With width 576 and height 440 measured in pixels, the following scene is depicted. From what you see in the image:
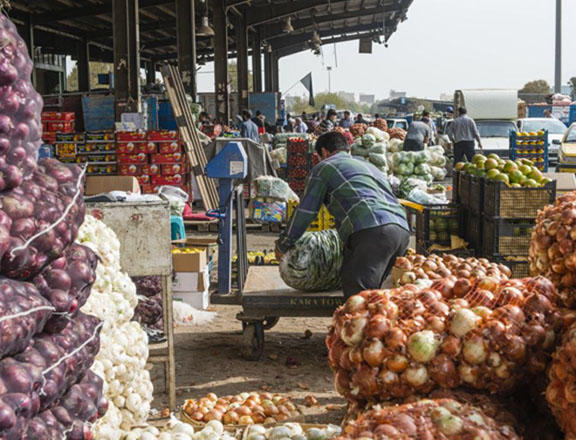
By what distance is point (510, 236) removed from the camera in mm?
6660

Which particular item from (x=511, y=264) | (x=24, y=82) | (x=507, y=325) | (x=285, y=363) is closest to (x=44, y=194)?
(x=24, y=82)

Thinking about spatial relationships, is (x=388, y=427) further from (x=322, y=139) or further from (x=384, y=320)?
(x=322, y=139)

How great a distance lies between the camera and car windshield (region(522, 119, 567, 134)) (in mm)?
24469

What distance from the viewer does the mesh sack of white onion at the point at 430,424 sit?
1.90 meters

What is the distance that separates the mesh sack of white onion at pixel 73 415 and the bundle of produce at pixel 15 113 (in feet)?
2.50

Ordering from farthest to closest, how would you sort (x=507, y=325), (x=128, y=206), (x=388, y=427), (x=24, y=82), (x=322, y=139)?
(x=322, y=139)
(x=128, y=206)
(x=24, y=82)
(x=507, y=325)
(x=388, y=427)

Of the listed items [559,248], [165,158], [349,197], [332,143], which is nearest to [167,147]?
[165,158]

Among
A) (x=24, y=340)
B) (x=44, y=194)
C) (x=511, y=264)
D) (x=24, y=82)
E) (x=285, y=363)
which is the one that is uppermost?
(x=24, y=82)

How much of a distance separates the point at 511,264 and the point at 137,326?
12.4ft

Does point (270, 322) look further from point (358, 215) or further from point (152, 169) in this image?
point (152, 169)

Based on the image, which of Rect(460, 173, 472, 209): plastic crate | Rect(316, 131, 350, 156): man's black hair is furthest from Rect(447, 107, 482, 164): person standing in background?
Rect(316, 131, 350, 156): man's black hair

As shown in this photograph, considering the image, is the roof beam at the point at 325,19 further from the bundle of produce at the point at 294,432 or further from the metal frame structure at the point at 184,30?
the bundle of produce at the point at 294,432

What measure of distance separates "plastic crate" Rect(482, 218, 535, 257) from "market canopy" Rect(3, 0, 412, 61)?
742 inches

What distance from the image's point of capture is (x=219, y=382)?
5.80 meters
